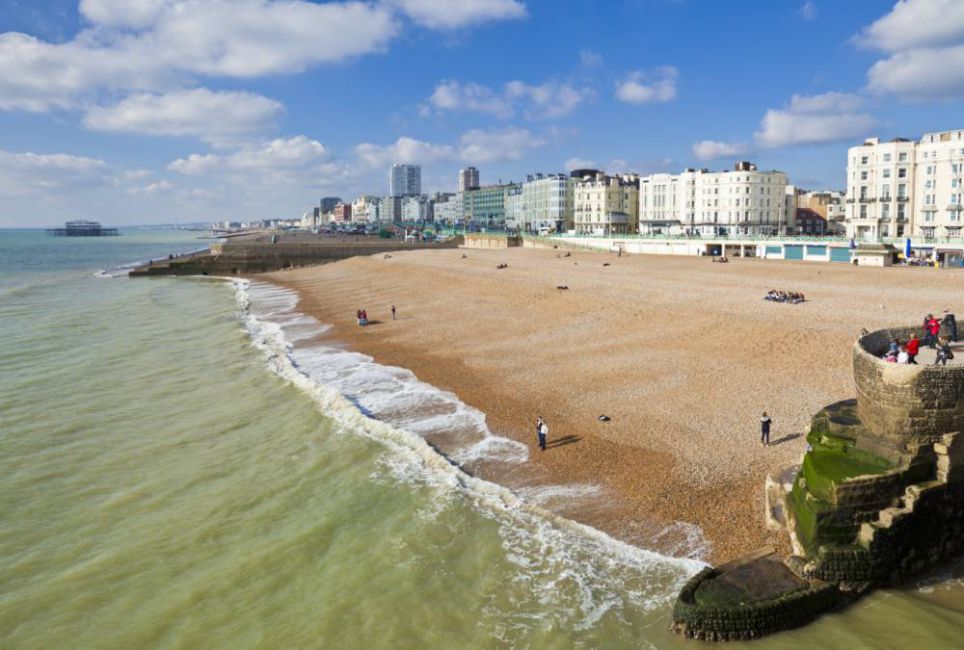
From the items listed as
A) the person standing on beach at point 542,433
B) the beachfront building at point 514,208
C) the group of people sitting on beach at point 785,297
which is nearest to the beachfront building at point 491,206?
the beachfront building at point 514,208

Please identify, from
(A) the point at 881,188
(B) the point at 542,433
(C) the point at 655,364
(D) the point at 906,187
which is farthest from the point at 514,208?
(B) the point at 542,433

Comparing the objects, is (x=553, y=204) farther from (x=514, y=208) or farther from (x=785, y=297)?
(x=785, y=297)

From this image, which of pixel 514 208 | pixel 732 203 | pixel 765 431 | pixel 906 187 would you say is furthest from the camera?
pixel 514 208

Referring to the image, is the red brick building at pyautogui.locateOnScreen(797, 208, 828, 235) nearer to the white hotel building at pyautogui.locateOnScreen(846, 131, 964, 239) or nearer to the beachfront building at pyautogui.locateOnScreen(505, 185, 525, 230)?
the white hotel building at pyautogui.locateOnScreen(846, 131, 964, 239)

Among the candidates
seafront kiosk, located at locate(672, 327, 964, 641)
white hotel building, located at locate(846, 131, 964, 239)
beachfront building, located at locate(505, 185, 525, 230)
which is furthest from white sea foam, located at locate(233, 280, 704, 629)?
beachfront building, located at locate(505, 185, 525, 230)

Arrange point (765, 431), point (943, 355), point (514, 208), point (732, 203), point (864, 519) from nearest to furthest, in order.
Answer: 1. point (864, 519)
2. point (943, 355)
3. point (765, 431)
4. point (732, 203)
5. point (514, 208)

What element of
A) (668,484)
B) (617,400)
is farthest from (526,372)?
(668,484)
